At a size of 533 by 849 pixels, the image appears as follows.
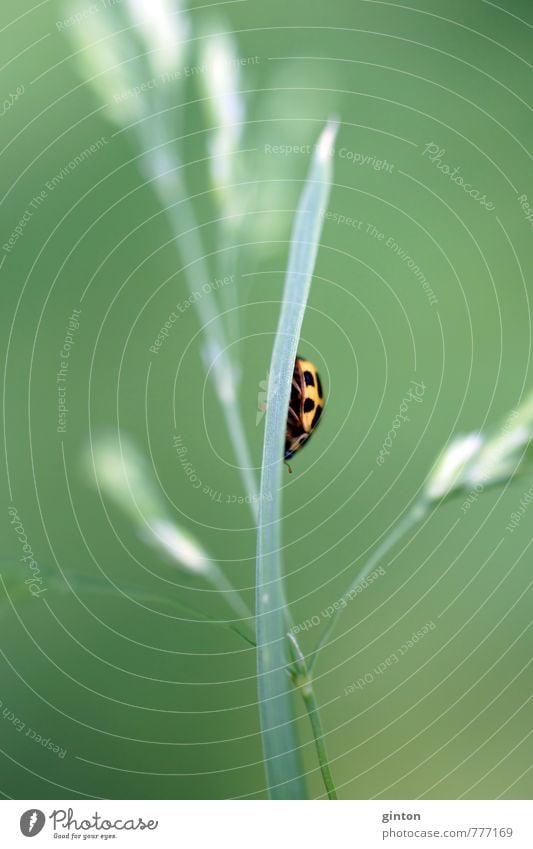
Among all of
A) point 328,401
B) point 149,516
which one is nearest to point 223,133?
point 149,516

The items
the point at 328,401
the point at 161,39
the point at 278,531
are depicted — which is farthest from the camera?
the point at 328,401

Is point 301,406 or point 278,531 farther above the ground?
point 301,406

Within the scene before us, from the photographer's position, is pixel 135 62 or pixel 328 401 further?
pixel 328 401

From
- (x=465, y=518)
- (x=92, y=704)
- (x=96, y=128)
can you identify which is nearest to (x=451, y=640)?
(x=465, y=518)

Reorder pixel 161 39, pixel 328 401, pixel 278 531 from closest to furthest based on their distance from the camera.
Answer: pixel 278 531 → pixel 161 39 → pixel 328 401

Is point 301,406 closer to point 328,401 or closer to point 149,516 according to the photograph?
point 149,516

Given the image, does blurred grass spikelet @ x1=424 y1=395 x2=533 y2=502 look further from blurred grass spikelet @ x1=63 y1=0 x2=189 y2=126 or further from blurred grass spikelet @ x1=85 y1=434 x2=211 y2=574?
blurred grass spikelet @ x1=63 y1=0 x2=189 y2=126
